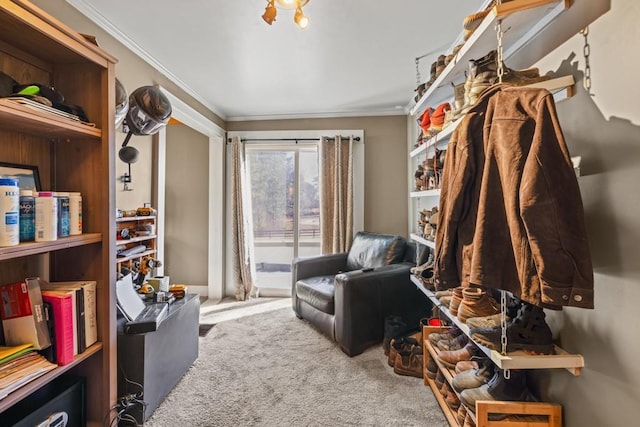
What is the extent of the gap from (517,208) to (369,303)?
1.66 metres

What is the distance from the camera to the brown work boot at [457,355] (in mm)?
1499

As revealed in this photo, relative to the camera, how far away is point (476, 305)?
1284 millimetres

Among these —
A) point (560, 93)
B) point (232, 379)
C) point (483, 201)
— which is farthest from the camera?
point (232, 379)

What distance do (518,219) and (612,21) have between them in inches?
27.2

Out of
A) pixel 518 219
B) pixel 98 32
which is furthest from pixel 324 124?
pixel 518 219

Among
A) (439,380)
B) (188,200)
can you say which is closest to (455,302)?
(439,380)

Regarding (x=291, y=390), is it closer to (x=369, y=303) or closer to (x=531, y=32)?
(x=369, y=303)

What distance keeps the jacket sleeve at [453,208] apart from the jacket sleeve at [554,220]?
8.7 inches

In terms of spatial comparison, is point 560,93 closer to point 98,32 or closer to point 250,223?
point 98,32

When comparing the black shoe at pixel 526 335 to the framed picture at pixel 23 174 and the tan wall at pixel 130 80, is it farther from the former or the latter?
the tan wall at pixel 130 80

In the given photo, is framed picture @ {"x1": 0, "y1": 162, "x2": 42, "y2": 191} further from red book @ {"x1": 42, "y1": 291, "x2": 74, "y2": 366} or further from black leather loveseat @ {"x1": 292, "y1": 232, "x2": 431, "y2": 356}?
black leather loveseat @ {"x1": 292, "y1": 232, "x2": 431, "y2": 356}

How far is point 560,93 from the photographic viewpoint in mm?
1114

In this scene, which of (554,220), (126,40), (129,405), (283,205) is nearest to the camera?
(554,220)

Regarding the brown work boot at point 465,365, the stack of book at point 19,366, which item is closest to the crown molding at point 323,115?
the brown work boot at point 465,365
